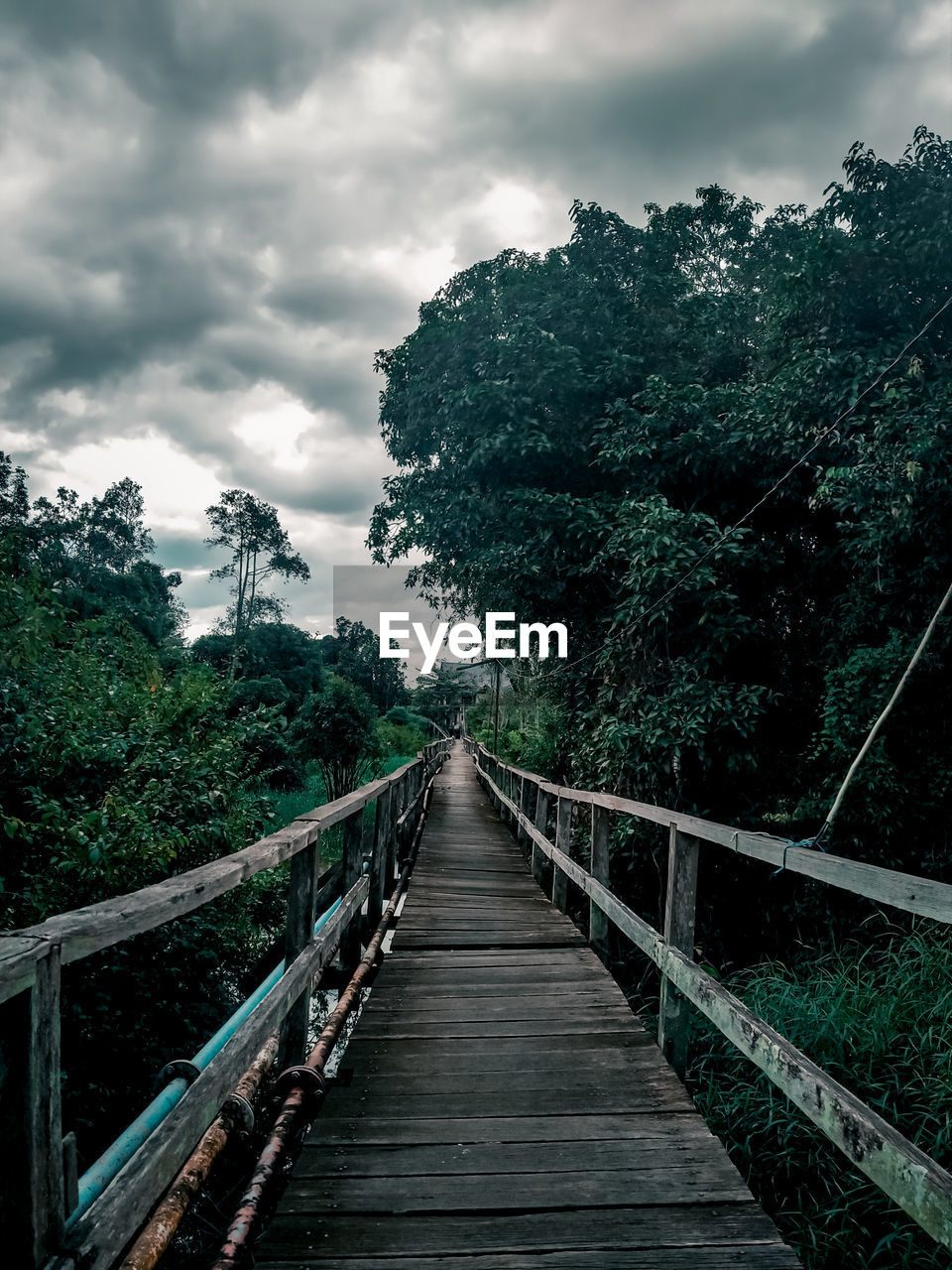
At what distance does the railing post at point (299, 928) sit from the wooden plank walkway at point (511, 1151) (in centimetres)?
23

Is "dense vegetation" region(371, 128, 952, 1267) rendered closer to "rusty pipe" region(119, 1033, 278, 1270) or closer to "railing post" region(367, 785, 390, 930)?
"railing post" region(367, 785, 390, 930)

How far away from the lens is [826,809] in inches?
325

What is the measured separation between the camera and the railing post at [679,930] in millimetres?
2975

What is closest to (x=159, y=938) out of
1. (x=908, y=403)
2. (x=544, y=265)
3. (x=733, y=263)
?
(x=908, y=403)

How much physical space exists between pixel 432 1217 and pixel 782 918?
8.10 metres

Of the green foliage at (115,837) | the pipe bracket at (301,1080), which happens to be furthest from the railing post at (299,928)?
the green foliage at (115,837)

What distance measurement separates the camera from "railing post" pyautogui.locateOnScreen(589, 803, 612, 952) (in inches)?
179

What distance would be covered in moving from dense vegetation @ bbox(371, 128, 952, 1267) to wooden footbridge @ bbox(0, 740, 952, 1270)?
4.64 m

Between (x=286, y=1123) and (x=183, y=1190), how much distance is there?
2.20 feet

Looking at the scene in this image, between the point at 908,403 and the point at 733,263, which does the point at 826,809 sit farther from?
the point at 733,263

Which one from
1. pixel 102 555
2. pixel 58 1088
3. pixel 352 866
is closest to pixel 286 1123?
pixel 58 1088

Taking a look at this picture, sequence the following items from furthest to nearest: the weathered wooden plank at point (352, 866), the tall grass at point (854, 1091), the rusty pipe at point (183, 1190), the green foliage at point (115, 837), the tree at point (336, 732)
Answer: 1. the tree at point (336, 732)
2. the green foliage at point (115, 837)
3. the weathered wooden plank at point (352, 866)
4. the tall grass at point (854, 1091)
5. the rusty pipe at point (183, 1190)

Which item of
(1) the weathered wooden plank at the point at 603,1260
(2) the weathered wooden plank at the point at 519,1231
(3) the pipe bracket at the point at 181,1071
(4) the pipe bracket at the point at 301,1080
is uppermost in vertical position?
(3) the pipe bracket at the point at 181,1071

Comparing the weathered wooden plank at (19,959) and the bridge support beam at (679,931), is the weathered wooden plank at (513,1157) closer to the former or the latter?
the bridge support beam at (679,931)
